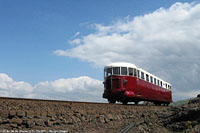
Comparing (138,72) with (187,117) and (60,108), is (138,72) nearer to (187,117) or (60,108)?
(187,117)

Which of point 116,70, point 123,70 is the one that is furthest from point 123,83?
point 116,70

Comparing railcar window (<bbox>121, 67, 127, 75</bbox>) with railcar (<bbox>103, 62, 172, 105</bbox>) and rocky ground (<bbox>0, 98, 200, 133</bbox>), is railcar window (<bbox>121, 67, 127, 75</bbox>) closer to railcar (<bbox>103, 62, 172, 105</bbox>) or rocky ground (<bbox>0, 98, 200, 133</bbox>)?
railcar (<bbox>103, 62, 172, 105</bbox>)

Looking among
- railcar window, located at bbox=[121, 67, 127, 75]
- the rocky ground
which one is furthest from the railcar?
the rocky ground

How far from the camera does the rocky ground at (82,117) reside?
820 centimetres

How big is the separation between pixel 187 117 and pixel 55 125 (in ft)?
34.3

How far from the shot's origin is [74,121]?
33.8 feet

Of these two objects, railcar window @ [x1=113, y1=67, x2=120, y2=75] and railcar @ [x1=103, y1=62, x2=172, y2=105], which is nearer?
railcar @ [x1=103, y1=62, x2=172, y2=105]

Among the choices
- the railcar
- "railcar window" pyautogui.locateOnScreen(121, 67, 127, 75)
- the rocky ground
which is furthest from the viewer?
"railcar window" pyautogui.locateOnScreen(121, 67, 127, 75)

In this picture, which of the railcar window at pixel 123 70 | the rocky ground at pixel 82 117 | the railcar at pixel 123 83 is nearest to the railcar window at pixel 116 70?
the railcar at pixel 123 83

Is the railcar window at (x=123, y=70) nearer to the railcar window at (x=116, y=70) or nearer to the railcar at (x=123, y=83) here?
the railcar at (x=123, y=83)

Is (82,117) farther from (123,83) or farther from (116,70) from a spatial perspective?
(116,70)

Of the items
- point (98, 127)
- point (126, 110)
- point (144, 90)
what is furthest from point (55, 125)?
point (144, 90)

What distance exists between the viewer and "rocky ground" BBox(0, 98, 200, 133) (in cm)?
820

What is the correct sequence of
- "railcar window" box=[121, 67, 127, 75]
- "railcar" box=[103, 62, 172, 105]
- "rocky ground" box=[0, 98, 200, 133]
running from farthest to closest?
1. "railcar window" box=[121, 67, 127, 75]
2. "railcar" box=[103, 62, 172, 105]
3. "rocky ground" box=[0, 98, 200, 133]
